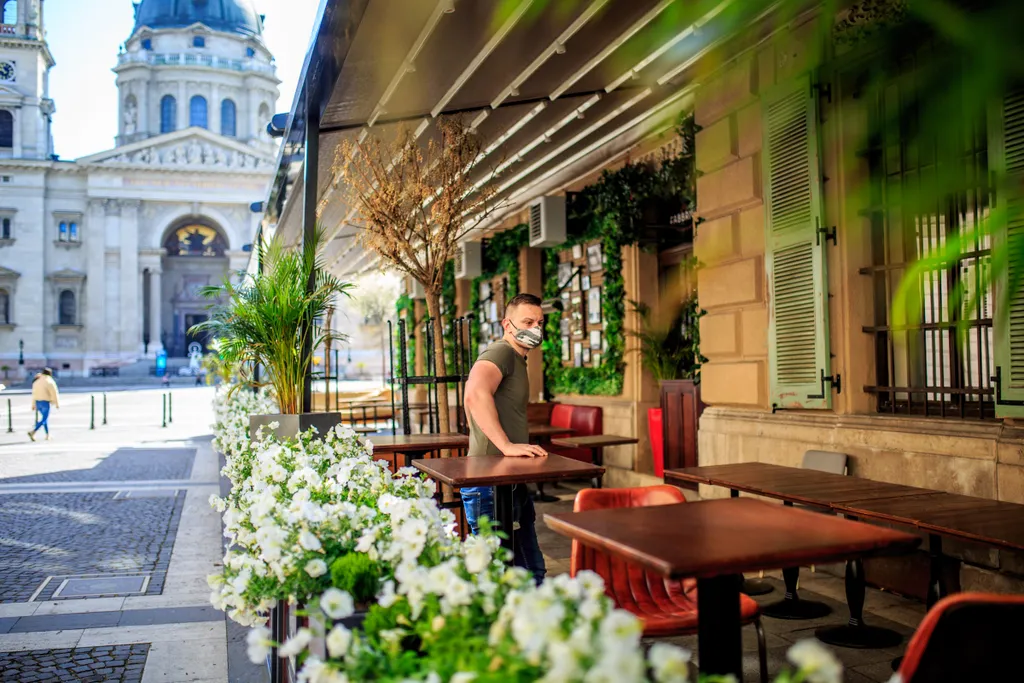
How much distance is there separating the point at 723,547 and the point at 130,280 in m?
62.4

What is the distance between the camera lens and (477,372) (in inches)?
167

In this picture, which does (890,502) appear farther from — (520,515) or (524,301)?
(524,301)

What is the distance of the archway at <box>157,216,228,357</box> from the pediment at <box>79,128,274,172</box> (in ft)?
14.8

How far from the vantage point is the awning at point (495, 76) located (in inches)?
220

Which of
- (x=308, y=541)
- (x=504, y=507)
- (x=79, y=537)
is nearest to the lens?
(x=308, y=541)

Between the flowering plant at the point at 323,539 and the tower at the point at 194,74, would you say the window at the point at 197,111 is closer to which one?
the tower at the point at 194,74

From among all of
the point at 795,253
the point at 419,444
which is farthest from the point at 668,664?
the point at 795,253

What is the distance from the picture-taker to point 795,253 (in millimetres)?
6105

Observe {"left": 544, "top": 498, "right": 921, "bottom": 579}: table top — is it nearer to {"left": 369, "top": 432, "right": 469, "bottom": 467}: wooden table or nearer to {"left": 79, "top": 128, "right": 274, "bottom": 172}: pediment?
{"left": 369, "top": 432, "right": 469, "bottom": 467}: wooden table

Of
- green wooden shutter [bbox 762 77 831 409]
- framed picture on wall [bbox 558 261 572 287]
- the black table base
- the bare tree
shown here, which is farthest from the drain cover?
framed picture on wall [bbox 558 261 572 287]

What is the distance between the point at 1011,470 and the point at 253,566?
12.8 ft

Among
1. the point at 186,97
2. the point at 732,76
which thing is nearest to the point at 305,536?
the point at 732,76

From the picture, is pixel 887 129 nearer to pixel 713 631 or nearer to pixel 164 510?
pixel 713 631

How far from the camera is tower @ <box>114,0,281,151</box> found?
68.8m
